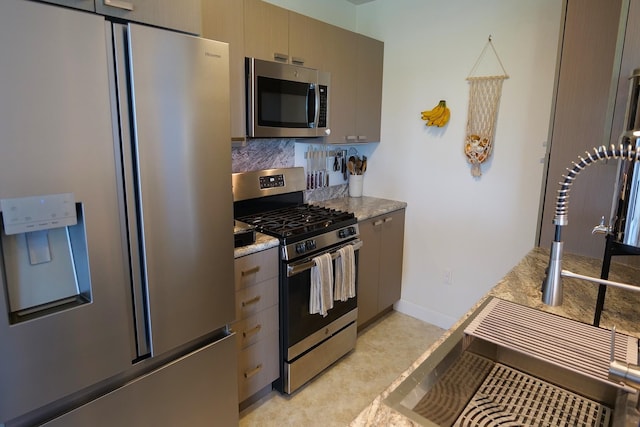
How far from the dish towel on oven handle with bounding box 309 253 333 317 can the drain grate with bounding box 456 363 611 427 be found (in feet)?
3.94

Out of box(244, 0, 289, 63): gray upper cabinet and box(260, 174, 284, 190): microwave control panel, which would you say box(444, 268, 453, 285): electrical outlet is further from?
box(244, 0, 289, 63): gray upper cabinet

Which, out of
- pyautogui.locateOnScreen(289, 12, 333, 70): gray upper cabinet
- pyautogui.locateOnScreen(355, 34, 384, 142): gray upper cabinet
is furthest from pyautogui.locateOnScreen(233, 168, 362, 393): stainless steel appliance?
pyautogui.locateOnScreen(289, 12, 333, 70): gray upper cabinet

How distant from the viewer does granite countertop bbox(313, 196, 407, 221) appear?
111 inches

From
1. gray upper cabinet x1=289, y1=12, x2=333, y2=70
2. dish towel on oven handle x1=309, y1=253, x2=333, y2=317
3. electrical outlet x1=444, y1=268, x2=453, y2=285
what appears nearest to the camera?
dish towel on oven handle x1=309, y1=253, x2=333, y2=317

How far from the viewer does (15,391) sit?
3.84ft

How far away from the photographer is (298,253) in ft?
7.11

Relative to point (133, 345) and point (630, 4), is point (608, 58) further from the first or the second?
point (133, 345)

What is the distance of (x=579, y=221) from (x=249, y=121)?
178 centimetres

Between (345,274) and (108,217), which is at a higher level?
(108,217)

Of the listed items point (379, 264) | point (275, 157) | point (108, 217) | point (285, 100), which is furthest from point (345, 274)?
point (108, 217)

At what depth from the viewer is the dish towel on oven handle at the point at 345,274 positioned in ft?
7.86

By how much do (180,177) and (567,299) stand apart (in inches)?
58.6

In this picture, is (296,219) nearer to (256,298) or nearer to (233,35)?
(256,298)

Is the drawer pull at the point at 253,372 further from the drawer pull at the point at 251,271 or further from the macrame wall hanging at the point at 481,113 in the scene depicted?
the macrame wall hanging at the point at 481,113
